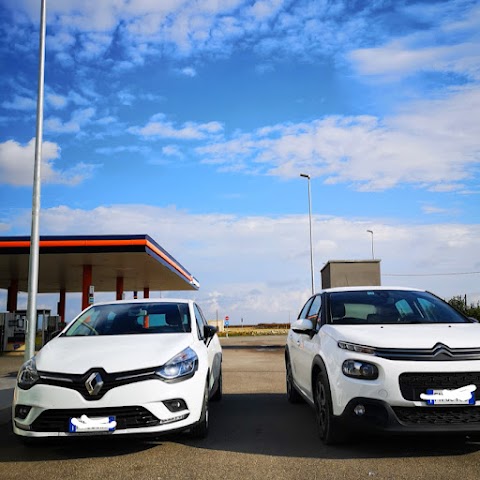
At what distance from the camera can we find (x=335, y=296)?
6.56m

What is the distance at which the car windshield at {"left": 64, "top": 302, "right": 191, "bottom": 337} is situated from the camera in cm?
649

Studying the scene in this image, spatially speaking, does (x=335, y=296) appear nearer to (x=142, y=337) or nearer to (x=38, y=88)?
(x=142, y=337)

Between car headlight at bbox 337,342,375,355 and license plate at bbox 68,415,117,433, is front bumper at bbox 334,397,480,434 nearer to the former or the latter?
car headlight at bbox 337,342,375,355

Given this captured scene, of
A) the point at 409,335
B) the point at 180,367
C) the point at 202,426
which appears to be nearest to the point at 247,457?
the point at 202,426

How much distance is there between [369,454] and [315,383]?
3.55 feet

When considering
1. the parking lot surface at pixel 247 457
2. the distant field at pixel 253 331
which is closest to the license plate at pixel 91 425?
the parking lot surface at pixel 247 457

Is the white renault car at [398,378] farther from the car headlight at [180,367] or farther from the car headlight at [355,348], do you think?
the car headlight at [180,367]

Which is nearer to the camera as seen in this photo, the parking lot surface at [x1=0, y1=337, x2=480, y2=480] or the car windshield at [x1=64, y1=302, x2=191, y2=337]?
the parking lot surface at [x1=0, y1=337, x2=480, y2=480]

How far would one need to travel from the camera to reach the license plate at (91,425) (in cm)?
481

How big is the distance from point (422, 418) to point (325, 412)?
1020 mm

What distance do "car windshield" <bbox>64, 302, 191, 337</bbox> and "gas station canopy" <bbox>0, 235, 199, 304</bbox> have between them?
14237mm

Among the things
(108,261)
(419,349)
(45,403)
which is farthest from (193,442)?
(108,261)

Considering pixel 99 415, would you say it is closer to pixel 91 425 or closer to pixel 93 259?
pixel 91 425

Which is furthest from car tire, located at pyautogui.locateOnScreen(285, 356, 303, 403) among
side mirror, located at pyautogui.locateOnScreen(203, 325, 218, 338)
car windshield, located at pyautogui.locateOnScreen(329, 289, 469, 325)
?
car windshield, located at pyautogui.locateOnScreen(329, 289, 469, 325)
